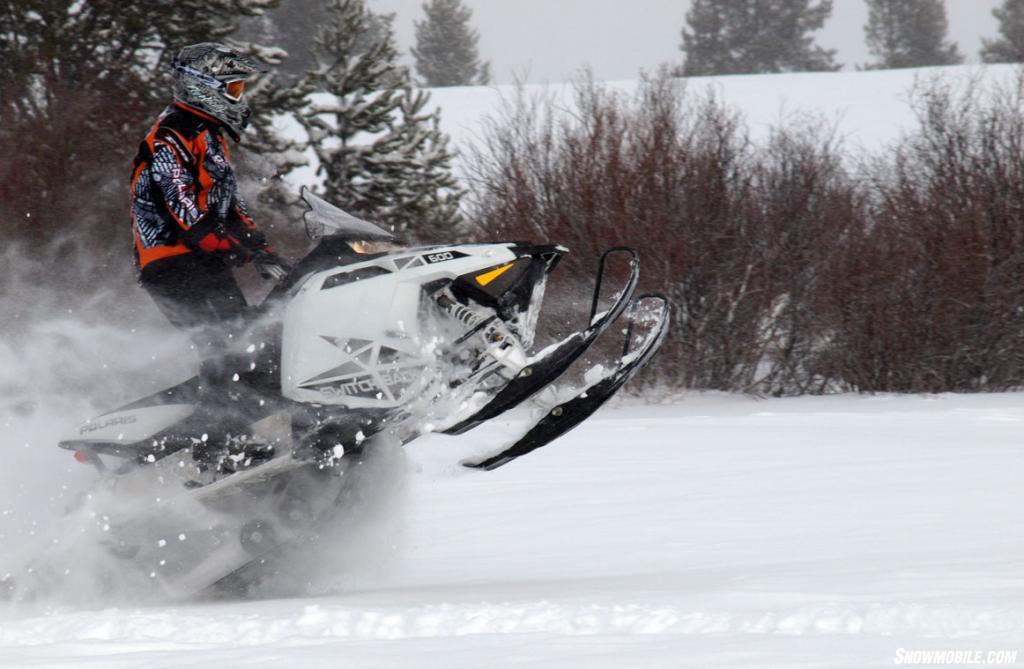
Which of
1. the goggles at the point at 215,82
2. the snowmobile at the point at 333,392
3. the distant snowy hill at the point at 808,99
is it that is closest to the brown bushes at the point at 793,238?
the goggles at the point at 215,82

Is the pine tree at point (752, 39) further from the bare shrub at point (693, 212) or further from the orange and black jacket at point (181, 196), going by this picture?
the orange and black jacket at point (181, 196)

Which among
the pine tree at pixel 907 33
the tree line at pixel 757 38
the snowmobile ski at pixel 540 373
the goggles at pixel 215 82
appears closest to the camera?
the snowmobile ski at pixel 540 373

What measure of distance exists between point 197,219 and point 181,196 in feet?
0.34

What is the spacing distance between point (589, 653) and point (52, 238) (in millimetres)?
10952

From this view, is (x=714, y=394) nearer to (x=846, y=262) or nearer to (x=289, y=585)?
(x=846, y=262)

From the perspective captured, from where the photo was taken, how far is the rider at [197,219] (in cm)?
441

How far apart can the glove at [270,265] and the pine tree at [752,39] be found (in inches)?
1720

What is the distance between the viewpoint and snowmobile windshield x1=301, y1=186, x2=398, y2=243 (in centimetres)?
420

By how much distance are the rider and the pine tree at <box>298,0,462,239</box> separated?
11.7m

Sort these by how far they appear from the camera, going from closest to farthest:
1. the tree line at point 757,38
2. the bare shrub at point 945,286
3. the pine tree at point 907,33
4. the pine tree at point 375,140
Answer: the bare shrub at point 945,286 < the pine tree at point 375,140 < the tree line at point 757,38 < the pine tree at point 907,33

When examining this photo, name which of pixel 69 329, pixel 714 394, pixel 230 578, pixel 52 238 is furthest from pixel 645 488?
pixel 52 238

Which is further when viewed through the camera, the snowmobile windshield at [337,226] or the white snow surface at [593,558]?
the snowmobile windshield at [337,226]

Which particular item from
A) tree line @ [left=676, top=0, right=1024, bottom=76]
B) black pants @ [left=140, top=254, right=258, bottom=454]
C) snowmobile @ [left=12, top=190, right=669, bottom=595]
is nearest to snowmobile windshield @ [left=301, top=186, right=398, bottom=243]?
snowmobile @ [left=12, top=190, right=669, bottom=595]

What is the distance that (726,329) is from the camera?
1234 cm
